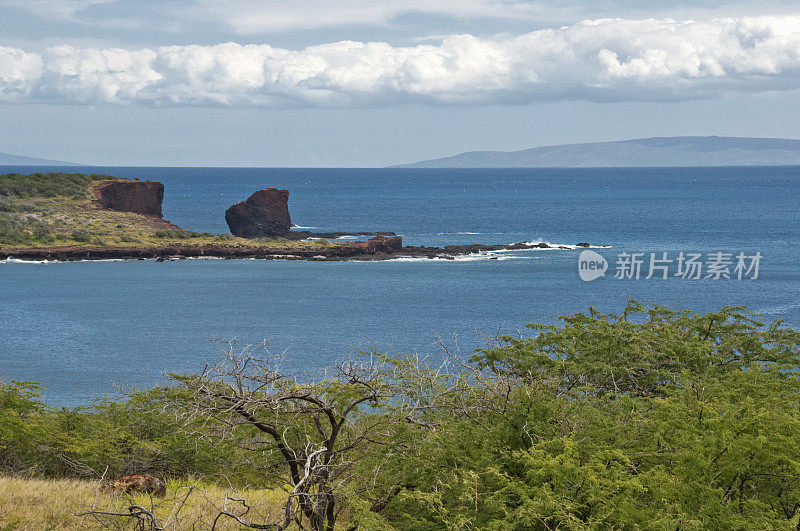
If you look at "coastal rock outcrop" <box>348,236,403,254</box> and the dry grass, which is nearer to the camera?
the dry grass

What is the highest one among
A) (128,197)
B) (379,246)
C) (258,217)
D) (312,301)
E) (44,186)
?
(44,186)

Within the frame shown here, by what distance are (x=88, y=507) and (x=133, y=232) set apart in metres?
88.7

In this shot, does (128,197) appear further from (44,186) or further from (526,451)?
(526,451)

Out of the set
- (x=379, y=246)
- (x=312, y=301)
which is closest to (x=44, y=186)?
(x=379, y=246)

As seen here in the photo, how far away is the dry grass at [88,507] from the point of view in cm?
1270

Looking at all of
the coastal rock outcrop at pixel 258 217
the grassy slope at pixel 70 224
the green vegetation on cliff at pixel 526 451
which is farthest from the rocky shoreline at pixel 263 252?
the green vegetation on cliff at pixel 526 451

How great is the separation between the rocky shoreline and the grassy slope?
77.4 inches

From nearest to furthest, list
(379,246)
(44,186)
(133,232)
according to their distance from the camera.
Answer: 1. (379,246)
2. (133,232)
3. (44,186)

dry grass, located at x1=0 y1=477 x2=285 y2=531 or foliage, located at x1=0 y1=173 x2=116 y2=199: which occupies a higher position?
foliage, located at x1=0 y1=173 x2=116 y2=199

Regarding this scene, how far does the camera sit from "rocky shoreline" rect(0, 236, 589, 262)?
87812mm

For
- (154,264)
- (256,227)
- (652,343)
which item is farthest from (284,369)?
(256,227)

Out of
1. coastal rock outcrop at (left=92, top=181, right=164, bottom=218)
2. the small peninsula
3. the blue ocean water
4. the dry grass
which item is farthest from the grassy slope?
the dry grass

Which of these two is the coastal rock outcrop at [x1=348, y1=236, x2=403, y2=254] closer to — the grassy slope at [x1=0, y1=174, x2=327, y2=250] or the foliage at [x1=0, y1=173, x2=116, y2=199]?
the grassy slope at [x1=0, y1=174, x2=327, y2=250]

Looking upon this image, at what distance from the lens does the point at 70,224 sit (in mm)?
96938
